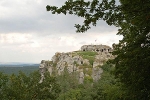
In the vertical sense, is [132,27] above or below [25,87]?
above

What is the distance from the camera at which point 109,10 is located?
10.2 meters

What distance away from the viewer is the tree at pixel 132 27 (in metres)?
10.0

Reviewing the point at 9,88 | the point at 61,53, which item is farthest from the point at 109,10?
the point at 61,53

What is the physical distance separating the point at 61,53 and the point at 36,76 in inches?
4368

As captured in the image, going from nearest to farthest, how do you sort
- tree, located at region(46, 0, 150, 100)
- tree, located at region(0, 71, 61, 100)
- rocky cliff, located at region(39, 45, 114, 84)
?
tree, located at region(46, 0, 150, 100), tree, located at region(0, 71, 61, 100), rocky cliff, located at region(39, 45, 114, 84)

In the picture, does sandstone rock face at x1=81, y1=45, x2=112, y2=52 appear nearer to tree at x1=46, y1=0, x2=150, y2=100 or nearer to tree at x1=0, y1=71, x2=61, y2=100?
tree at x1=0, y1=71, x2=61, y2=100

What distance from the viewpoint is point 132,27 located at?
14.2 meters

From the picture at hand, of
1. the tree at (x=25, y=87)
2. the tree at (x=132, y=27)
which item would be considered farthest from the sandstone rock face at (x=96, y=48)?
the tree at (x=132, y=27)

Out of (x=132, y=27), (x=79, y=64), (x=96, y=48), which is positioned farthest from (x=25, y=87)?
(x=96, y=48)

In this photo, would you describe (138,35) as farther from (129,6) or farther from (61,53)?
(61,53)

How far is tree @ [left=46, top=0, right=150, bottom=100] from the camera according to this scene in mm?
10023

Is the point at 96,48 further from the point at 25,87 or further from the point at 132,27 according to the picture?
the point at 132,27

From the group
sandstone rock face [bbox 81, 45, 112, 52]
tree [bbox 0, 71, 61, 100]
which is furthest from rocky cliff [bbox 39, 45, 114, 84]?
tree [bbox 0, 71, 61, 100]

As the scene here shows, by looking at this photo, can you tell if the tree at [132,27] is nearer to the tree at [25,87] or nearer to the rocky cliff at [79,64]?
the tree at [25,87]
